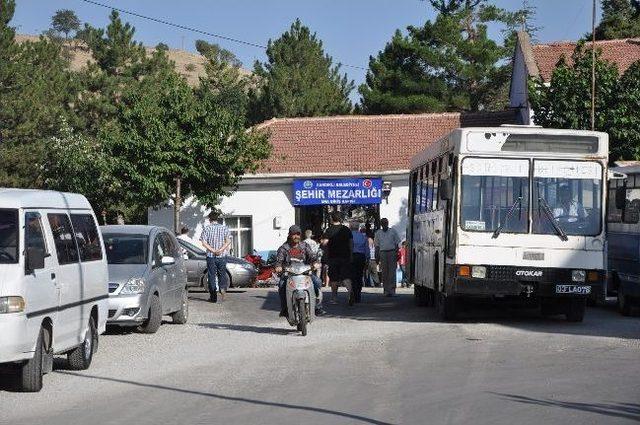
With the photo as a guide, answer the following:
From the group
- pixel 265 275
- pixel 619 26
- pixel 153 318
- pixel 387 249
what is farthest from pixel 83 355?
pixel 619 26

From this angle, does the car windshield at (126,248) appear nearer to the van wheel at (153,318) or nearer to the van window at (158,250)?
the van window at (158,250)

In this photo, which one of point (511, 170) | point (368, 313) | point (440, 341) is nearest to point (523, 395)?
point (440, 341)

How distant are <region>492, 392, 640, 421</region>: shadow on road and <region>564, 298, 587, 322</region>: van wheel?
9632 millimetres

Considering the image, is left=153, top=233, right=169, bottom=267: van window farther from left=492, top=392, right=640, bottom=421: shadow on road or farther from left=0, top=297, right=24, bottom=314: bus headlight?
left=492, top=392, right=640, bottom=421: shadow on road

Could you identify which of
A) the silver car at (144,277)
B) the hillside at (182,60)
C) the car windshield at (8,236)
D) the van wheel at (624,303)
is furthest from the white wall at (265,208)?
the hillside at (182,60)

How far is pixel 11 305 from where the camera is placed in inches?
460

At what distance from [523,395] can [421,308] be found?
1367 cm

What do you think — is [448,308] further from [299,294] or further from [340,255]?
[340,255]

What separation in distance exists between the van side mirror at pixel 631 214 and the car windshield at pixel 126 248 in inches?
352

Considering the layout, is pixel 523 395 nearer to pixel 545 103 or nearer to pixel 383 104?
pixel 545 103

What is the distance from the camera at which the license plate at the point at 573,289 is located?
20.0 meters

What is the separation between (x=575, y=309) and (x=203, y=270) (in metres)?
13.9

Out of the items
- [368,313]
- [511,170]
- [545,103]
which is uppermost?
[545,103]

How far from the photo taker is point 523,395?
11812mm
